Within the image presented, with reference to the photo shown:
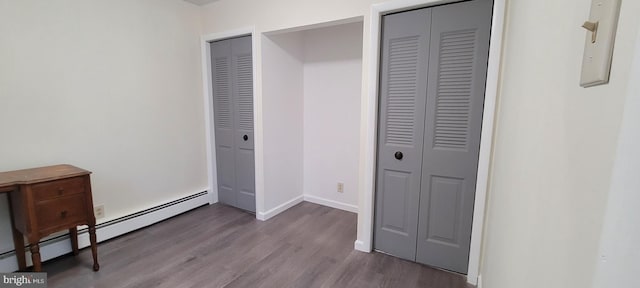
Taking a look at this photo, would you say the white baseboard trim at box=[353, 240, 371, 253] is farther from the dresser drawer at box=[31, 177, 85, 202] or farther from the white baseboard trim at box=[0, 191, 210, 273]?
the dresser drawer at box=[31, 177, 85, 202]

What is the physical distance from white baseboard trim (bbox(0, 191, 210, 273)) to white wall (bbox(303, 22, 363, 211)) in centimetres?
154

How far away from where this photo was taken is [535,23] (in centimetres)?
78

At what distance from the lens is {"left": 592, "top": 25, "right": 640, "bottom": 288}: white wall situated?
24 centimetres

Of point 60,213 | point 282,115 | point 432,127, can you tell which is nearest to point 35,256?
point 60,213

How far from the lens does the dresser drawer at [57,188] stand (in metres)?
1.74

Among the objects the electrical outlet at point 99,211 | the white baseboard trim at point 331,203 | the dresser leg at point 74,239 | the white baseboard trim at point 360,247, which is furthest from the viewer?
the white baseboard trim at point 331,203

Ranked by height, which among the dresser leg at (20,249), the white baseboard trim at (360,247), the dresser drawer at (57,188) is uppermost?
the dresser drawer at (57,188)

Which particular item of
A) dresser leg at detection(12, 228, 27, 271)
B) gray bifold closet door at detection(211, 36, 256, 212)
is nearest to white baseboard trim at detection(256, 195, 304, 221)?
gray bifold closet door at detection(211, 36, 256, 212)

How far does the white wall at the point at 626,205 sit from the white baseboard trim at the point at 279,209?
9.74 ft

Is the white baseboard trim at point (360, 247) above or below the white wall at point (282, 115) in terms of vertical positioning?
below

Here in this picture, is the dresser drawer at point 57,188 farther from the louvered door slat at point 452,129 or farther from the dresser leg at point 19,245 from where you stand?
the louvered door slat at point 452,129

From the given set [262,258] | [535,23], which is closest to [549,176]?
[535,23]

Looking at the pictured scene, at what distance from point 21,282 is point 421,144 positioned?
2951mm

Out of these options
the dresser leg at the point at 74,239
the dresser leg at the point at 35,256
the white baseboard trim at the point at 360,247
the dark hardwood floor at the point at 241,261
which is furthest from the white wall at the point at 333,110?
the dresser leg at the point at 35,256
